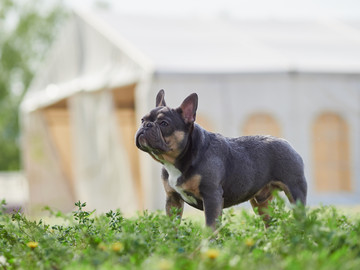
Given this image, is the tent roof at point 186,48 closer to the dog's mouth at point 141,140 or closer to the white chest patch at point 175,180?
the white chest patch at point 175,180

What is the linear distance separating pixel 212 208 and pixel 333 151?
8112 mm

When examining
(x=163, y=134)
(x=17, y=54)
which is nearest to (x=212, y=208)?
(x=163, y=134)

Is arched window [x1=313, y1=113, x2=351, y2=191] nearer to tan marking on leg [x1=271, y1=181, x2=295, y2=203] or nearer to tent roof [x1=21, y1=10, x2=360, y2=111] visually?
tent roof [x1=21, y1=10, x2=360, y2=111]

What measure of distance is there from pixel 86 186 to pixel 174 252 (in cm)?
1011

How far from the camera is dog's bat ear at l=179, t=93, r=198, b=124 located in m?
3.25

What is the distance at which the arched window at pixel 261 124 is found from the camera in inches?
418

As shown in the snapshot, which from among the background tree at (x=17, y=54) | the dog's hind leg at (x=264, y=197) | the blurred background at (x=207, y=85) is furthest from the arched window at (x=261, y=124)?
the background tree at (x=17, y=54)

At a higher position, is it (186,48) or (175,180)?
(186,48)

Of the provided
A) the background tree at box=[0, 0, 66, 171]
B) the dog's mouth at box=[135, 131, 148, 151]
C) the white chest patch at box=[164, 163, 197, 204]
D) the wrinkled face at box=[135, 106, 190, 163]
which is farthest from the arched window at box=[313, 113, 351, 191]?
the background tree at box=[0, 0, 66, 171]

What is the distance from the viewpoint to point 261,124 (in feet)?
35.0

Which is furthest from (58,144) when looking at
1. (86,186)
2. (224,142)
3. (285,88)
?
(224,142)

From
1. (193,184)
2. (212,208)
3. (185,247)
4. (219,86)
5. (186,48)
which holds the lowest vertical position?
(185,247)

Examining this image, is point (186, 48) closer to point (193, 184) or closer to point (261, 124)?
point (261, 124)

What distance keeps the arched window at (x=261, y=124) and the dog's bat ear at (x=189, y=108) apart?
7339mm
